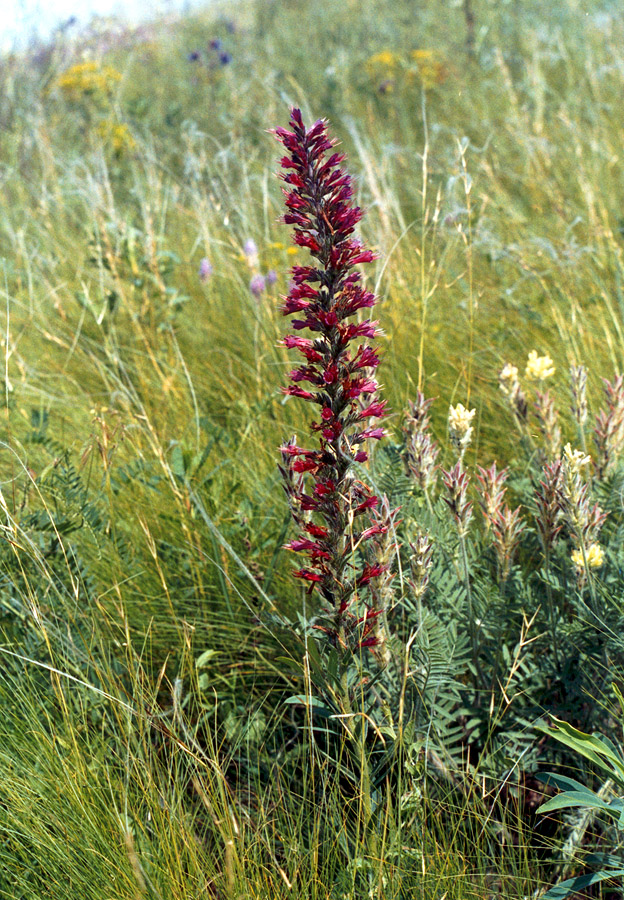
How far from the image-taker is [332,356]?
44.4 inches

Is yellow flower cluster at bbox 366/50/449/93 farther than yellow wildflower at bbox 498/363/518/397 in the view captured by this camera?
Yes

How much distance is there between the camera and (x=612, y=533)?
150 cm

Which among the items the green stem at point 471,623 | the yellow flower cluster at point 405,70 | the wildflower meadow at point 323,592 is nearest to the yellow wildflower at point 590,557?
the wildflower meadow at point 323,592

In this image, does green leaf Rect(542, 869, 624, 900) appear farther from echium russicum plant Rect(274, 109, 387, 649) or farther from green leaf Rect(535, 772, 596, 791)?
echium russicum plant Rect(274, 109, 387, 649)

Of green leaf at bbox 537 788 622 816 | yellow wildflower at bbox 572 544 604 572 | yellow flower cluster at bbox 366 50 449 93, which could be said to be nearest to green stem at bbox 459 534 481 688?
yellow wildflower at bbox 572 544 604 572

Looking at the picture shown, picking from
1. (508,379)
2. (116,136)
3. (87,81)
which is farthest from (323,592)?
(87,81)

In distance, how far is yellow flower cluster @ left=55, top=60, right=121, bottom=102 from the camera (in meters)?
5.30

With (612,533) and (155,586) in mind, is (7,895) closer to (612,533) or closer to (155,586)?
(155,586)

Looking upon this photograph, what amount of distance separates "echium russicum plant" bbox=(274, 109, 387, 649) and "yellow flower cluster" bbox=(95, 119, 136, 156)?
12.9 ft

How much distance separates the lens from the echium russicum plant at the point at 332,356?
3.62 ft

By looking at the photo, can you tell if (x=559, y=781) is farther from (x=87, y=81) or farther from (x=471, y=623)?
(x=87, y=81)

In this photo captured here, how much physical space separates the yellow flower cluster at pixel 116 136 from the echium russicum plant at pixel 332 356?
3.92 m

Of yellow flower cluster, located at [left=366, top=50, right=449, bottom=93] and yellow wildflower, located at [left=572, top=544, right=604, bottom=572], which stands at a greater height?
yellow flower cluster, located at [left=366, top=50, right=449, bottom=93]

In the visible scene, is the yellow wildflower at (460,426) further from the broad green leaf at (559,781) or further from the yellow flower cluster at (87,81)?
the yellow flower cluster at (87,81)
